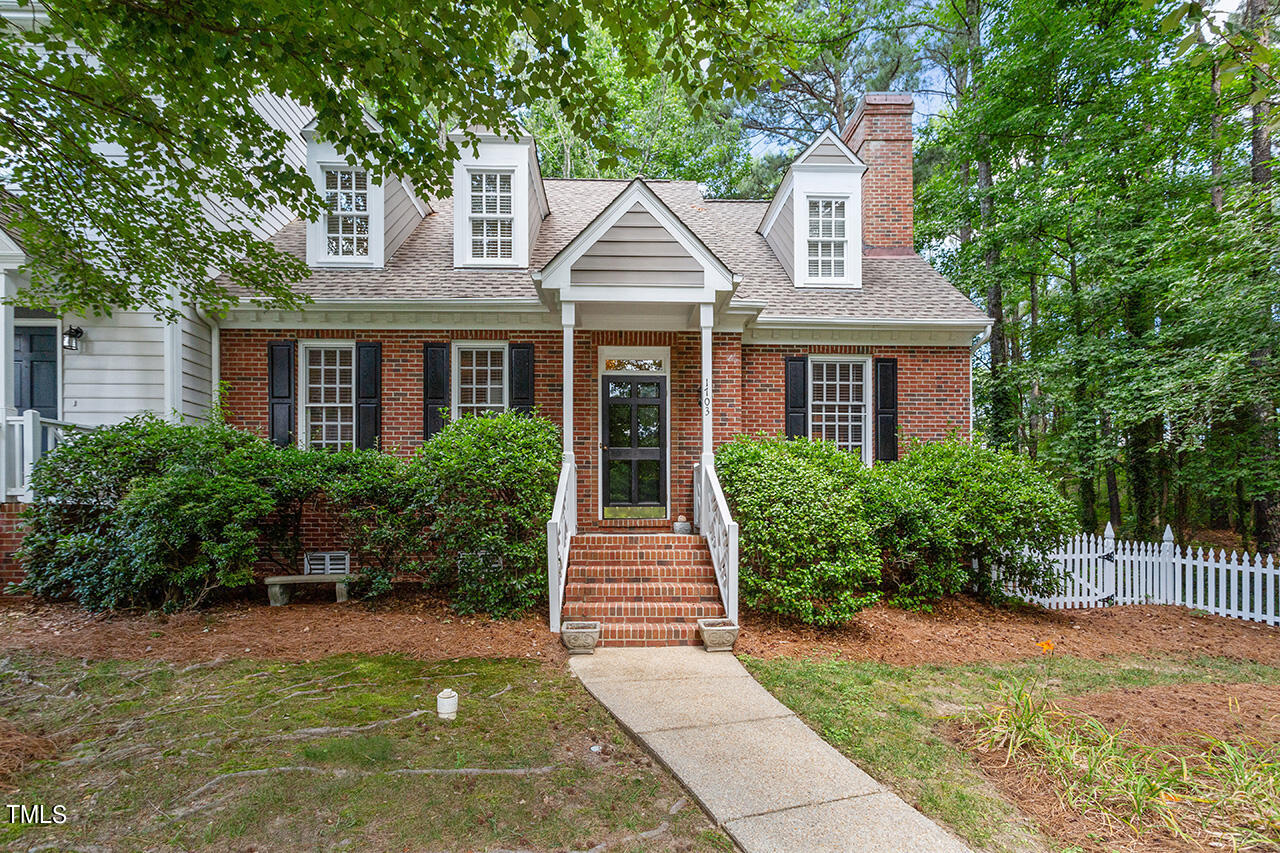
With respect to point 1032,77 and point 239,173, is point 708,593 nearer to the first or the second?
point 239,173

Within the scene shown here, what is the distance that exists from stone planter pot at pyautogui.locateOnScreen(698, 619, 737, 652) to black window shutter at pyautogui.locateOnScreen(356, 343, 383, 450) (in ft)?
18.2

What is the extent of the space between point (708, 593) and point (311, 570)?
5.58 m

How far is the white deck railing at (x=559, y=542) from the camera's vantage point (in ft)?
19.6

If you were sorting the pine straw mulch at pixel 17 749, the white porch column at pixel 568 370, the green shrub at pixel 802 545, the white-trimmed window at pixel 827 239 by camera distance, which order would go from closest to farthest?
the pine straw mulch at pixel 17 749 < the green shrub at pixel 802 545 < the white porch column at pixel 568 370 < the white-trimmed window at pixel 827 239

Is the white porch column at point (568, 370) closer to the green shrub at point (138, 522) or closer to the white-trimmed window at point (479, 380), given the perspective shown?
the white-trimmed window at point (479, 380)

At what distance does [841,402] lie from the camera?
9398 mm

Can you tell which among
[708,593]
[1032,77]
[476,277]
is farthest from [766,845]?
[1032,77]

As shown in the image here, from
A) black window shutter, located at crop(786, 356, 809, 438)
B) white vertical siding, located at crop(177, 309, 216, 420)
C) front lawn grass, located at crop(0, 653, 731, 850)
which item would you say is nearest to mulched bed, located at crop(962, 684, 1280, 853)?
front lawn grass, located at crop(0, 653, 731, 850)

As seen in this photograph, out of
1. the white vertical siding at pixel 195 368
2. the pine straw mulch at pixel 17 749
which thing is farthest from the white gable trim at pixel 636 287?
the pine straw mulch at pixel 17 749

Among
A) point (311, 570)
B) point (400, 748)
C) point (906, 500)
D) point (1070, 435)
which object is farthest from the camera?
point (1070, 435)

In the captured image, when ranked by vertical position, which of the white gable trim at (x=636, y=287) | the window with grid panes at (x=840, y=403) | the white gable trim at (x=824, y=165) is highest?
the white gable trim at (x=824, y=165)

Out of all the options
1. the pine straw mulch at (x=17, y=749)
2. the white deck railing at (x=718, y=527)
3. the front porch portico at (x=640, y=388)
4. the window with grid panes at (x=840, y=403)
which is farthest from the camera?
the window with grid panes at (x=840, y=403)

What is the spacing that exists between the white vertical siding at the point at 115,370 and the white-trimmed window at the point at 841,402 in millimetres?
9244

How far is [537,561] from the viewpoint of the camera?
647 centimetres
